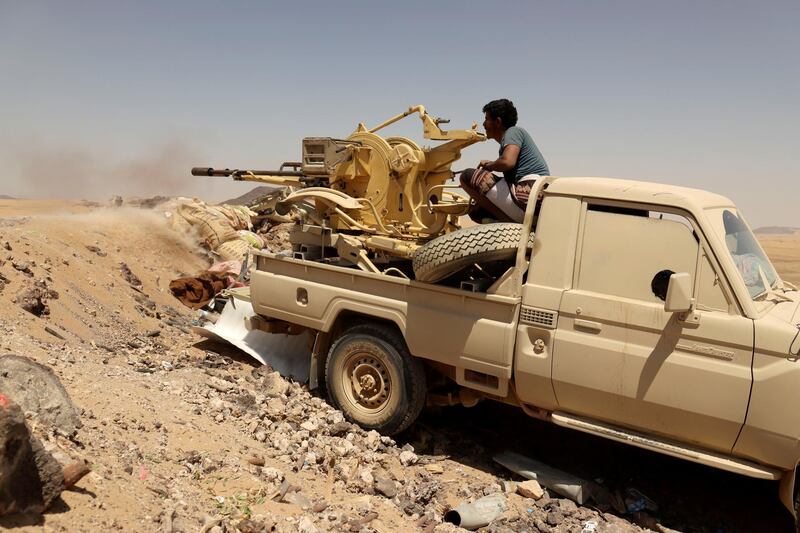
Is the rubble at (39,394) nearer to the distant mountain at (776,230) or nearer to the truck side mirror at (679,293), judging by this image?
the truck side mirror at (679,293)

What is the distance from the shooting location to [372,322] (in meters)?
5.80

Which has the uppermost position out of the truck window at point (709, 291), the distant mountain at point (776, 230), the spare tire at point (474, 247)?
the spare tire at point (474, 247)

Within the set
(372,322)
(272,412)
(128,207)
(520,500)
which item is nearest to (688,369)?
(520,500)


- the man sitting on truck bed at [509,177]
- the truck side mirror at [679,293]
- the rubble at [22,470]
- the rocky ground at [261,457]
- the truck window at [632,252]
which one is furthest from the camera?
the man sitting on truck bed at [509,177]

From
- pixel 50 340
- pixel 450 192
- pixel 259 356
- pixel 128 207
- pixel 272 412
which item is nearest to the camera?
pixel 272 412

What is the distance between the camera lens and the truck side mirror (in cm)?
396

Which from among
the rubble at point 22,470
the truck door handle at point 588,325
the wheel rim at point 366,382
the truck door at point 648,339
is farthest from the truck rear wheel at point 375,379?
the rubble at point 22,470

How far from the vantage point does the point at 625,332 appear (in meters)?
4.38

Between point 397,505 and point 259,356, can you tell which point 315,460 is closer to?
point 397,505

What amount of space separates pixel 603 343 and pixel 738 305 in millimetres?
856

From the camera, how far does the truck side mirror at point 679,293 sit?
3.96m

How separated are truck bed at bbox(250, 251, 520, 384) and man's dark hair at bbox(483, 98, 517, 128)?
1.67 m

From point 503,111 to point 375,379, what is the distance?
2.58 m

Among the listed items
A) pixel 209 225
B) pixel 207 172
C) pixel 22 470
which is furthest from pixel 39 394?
pixel 209 225
